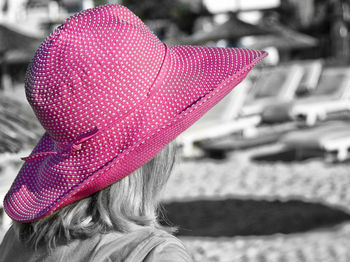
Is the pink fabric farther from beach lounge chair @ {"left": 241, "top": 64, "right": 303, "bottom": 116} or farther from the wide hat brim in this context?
beach lounge chair @ {"left": 241, "top": 64, "right": 303, "bottom": 116}

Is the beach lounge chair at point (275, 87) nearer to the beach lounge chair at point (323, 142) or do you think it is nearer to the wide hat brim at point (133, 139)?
the beach lounge chair at point (323, 142)

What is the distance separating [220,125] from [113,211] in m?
8.16

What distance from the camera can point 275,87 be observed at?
13438 millimetres

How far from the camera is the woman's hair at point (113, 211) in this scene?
4.53 feet

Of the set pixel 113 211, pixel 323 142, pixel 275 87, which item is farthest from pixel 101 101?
pixel 275 87

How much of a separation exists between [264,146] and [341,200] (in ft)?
11.6

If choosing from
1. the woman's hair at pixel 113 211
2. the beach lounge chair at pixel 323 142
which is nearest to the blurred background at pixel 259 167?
the beach lounge chair at pixel 323 142

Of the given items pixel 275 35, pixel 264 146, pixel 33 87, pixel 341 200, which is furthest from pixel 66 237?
pixel 275 35

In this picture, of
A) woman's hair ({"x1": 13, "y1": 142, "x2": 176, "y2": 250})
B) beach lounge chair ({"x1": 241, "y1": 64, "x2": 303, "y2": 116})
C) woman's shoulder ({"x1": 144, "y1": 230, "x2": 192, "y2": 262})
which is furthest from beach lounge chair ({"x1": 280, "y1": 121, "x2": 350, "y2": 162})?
woman's shoulder ({"x1": 144, "y1": 230, "x2": 192, "y2": 262})

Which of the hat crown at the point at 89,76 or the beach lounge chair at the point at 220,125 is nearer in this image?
the hat crown at the point at 89,76

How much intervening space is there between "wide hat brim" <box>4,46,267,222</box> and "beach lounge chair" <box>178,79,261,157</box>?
7193 mm

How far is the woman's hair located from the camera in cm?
138

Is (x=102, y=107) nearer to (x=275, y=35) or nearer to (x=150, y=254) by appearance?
(x=150, y=254)

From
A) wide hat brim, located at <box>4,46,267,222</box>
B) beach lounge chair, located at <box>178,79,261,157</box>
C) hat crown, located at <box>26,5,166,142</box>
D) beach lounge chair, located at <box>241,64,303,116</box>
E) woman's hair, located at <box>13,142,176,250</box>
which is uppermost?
hat crown, located at <box>26,5,166,142</box>
